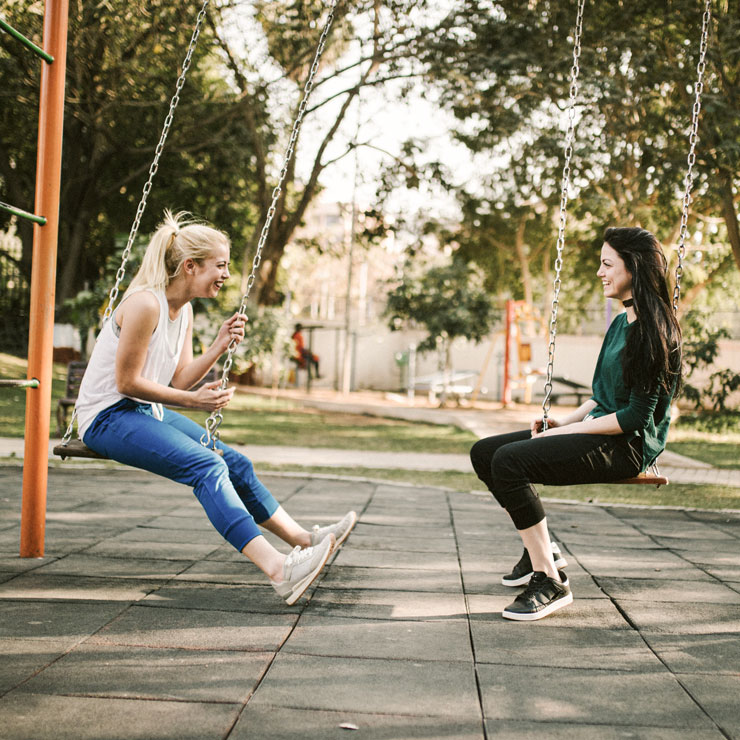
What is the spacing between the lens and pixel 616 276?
337cm

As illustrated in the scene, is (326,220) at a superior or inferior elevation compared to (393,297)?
superior

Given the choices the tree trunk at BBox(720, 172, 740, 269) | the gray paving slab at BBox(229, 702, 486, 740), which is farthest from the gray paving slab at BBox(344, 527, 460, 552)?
the tree trunk at BBox(720, 172, 740, 269)

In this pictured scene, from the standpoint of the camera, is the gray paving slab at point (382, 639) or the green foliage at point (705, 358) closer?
the gray paving slab at point (382, 639)

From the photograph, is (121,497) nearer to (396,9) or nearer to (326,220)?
(396,9)

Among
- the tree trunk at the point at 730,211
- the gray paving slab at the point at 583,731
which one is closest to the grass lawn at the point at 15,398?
the tree trunk at the point at 730,211

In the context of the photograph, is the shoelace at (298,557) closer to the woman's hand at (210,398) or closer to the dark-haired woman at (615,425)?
the woman's hand at (210,398)

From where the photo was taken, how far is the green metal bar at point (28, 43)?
366cm

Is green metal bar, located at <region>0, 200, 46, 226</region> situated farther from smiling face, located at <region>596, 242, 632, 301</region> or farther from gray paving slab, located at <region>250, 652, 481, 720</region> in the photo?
smiling face, located at <region>596, 242, 632, 301</region>

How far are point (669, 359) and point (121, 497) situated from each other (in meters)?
3.93

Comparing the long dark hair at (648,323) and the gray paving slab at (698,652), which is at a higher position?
the long dark hair at (648,323)

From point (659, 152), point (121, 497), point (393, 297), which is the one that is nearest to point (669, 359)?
point (121, 497)

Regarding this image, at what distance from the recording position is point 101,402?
335 centimetres

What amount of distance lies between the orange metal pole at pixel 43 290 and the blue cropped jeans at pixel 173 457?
664mm

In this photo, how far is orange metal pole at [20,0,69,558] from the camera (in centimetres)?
388
